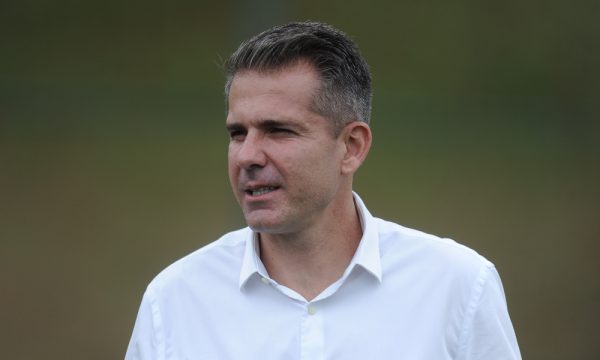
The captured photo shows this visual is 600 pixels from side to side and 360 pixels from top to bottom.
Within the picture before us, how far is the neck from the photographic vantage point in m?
1.72

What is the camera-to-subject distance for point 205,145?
3.33 meters

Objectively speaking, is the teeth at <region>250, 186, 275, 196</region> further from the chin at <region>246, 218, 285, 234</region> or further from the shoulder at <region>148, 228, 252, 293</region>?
the shoulder at <region>148, 228, 252, 293</region>

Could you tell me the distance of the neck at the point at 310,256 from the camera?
172 cm

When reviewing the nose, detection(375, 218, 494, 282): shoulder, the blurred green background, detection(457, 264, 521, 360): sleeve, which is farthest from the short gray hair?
the blurred green background

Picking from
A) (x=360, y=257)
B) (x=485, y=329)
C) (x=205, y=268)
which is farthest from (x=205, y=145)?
(x=485, y=329)

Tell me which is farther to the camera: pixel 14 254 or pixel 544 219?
pixel 544 219

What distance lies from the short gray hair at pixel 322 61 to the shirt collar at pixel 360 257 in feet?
0.65

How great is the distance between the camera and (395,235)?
1800mm

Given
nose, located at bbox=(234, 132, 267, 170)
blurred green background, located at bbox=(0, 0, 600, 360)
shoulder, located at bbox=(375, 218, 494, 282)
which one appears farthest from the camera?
blurred green background, located at bbox=(0, 0, 600, 360)

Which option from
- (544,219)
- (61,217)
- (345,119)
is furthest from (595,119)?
(345,119)

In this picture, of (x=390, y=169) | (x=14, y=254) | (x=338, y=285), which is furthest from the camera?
(x=390, y=169)

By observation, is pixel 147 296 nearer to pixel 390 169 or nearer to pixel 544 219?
pixel 390 169

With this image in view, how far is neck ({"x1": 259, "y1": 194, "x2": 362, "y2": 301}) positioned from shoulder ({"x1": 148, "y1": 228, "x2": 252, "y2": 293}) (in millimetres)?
54

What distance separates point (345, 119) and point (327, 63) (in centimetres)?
10
